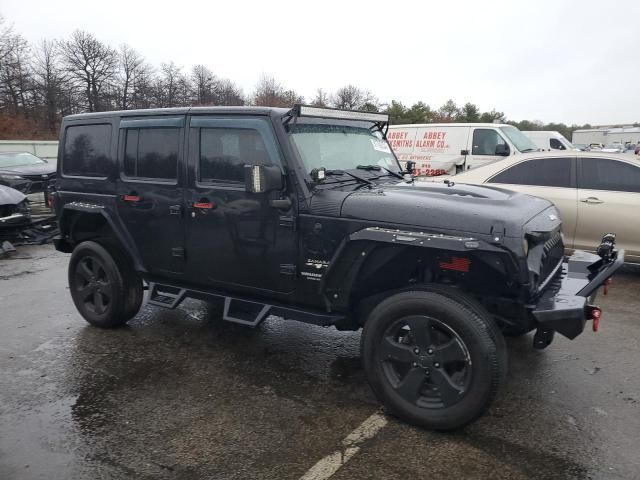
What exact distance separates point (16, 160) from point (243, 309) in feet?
Answer: 48.0

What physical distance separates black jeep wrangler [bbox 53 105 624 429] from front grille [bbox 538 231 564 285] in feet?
0.11

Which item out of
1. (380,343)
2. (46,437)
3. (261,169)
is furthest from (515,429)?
(46,437)

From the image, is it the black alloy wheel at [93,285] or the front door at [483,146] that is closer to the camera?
the black alloy wheel at [93,285]

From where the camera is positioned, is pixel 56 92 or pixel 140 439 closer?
pixel 140 439

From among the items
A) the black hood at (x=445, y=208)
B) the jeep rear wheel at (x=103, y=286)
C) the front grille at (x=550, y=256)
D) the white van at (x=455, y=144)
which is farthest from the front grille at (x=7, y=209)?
the front grille at (x=550, y=256)

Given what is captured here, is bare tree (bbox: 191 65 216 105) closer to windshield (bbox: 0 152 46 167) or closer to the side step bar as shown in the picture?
windshield (bbox: 0 152 46 167)

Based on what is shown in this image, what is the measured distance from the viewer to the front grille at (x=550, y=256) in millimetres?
3400

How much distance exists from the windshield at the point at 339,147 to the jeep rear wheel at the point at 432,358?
4.15 feet

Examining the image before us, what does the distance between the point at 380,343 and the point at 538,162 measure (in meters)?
4.60

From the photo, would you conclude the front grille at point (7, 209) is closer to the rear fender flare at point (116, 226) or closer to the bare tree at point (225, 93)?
the rear fender flare at point (116, 226)

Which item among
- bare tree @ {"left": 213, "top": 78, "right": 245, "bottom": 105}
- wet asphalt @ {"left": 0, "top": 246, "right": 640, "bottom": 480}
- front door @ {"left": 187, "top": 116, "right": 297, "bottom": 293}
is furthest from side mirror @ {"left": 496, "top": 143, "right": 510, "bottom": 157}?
bare tree @ {"left": 213, "top": 78, "right": 245, "bottom": 105}

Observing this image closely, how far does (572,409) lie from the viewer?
3428 mm

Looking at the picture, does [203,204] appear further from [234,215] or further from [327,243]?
[327,243]

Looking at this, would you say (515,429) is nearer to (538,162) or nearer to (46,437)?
(46,437)
